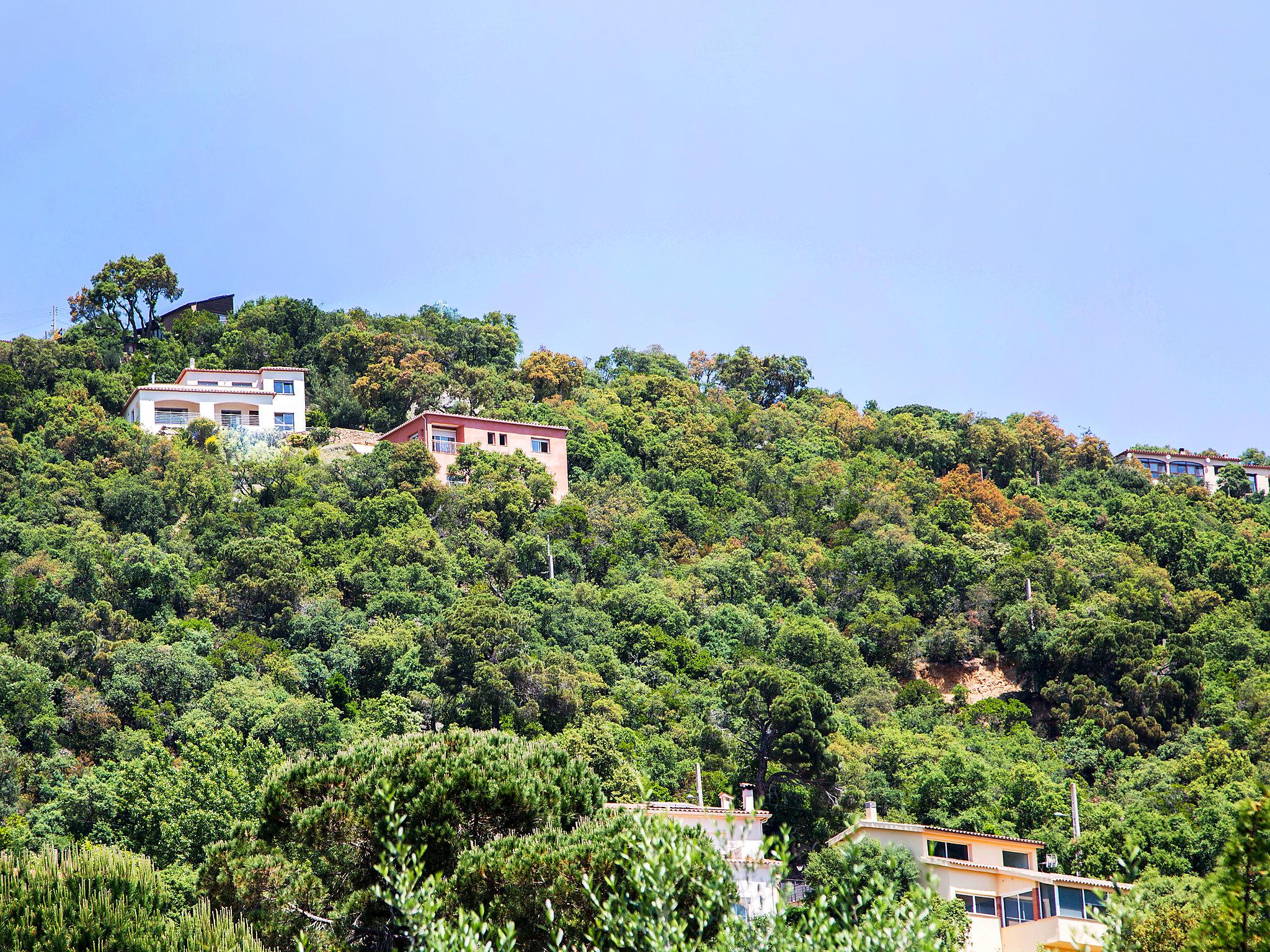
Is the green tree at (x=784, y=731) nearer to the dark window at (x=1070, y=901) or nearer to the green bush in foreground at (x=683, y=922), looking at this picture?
the dark window at (x=1070, y=901)

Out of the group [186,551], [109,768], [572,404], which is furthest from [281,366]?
[109,768]

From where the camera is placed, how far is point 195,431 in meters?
59.7

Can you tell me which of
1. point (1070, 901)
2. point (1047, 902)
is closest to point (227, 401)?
point (1047, 902)

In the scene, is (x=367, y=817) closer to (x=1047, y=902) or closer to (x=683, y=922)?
(x=683, y=922)

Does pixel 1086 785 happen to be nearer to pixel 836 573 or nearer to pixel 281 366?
pixel 836 573

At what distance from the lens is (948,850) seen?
111ft

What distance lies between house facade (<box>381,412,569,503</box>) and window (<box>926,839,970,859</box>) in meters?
→ 29.8

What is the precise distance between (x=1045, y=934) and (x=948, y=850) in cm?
588

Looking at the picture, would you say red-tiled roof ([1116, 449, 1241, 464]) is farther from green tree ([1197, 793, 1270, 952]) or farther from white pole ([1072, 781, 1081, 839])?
green tree ([1197, 793, 1270, 952])

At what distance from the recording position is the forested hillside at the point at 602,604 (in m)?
39.9

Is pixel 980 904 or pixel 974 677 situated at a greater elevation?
pixel 974 677

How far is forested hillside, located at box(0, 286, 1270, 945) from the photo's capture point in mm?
39875

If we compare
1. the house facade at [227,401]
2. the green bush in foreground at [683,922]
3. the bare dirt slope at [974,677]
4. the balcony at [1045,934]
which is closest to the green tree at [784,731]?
the balcony at [1045,934]

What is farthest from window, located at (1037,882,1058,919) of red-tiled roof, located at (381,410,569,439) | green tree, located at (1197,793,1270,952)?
red-tiled roof, located at (381,410,569,439)
